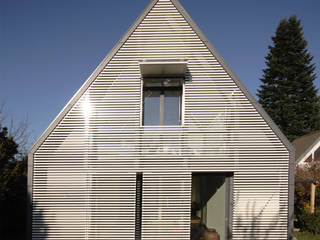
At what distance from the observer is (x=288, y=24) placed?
92.6 feet

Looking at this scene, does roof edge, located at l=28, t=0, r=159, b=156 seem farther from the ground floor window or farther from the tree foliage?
the ground floor window

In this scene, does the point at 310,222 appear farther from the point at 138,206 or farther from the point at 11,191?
the point at 11,191

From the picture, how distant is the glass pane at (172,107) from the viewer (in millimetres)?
6309

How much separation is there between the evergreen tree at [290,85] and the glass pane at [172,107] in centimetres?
2471

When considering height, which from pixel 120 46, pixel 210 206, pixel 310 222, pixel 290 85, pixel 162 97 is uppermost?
pixel 290 85

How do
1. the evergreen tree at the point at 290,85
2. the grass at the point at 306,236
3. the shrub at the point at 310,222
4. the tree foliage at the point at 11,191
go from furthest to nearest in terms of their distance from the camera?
the evergreen tree at the point at 290,85 < the shrub at the point at 310,222 < the grass at the point at 306,236 < the tree foliage at the point at 11,191

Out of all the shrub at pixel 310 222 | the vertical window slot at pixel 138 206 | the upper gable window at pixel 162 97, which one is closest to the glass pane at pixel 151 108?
the upper gable window at pixel 162 97

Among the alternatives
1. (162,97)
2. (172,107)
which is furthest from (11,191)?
(172,107)

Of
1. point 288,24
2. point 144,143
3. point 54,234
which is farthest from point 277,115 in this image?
point 54,234

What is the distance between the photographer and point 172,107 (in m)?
6.40

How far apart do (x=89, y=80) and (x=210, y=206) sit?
18.4 ft

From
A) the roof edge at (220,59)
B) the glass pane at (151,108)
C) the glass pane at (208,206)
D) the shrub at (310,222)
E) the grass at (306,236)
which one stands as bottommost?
the grass at (306,236)

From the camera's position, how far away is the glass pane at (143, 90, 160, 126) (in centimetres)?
630

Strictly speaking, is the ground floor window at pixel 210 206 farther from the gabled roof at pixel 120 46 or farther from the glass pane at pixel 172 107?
the gabled roof at pixel 120 46
